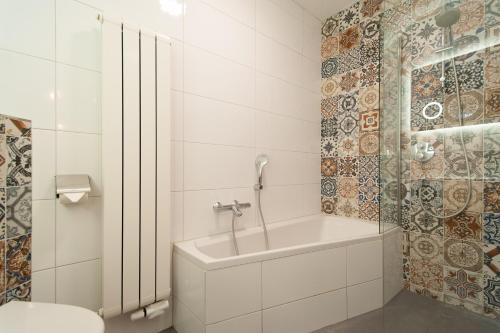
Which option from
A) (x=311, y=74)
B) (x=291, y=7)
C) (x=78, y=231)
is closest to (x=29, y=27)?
(x=78, y=231)

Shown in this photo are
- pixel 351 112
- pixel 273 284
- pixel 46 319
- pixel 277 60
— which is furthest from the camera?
pixel 351 112

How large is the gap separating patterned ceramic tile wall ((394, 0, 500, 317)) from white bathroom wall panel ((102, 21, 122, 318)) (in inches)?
63.7

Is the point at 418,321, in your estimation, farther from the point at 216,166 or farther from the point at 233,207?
the point at 216,166

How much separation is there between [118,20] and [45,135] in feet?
1.94

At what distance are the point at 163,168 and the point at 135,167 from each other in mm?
125

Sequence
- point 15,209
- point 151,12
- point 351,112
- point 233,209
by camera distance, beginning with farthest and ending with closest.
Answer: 1. point 351,112
2. point 233,209
3. point 151,12
4. point 15,209

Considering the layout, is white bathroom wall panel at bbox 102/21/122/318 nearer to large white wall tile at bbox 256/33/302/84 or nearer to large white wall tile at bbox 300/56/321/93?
large white wall tile at bbox 256/33/302/84

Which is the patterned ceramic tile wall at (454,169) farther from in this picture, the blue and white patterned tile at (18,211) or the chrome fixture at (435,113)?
the blue and white patterned tile at (18,211)

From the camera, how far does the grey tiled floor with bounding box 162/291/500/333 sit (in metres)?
1.22

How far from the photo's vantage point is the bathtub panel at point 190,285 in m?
0.96

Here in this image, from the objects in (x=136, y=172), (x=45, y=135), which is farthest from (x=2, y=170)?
(x=136, y=172)

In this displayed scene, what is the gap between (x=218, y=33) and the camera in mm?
1445

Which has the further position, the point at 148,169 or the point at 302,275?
the point at 302,275

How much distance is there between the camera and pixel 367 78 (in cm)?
183
